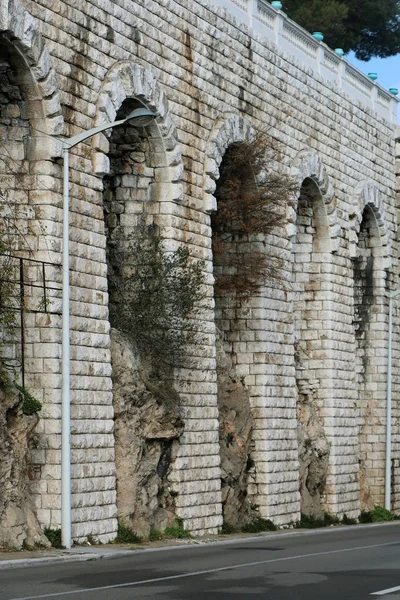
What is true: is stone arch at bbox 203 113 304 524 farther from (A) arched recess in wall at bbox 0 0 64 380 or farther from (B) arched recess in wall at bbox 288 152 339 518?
(A) arched recess in wall at bbox 0 0 64 380

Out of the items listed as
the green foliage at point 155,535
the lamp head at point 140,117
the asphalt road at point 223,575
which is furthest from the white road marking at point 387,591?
the green foliage at point 155,535

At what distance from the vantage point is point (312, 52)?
39.9 metres

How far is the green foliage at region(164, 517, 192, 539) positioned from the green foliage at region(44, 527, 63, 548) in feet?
15.4

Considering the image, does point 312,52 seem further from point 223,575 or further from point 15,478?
point 223,575

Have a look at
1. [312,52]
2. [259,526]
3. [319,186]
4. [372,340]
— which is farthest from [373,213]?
[259,526]

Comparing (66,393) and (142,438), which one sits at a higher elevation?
(66,393)

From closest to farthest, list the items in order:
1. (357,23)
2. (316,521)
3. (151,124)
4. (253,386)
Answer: (151,124) → (253,386) → (316,521) → (357,23)

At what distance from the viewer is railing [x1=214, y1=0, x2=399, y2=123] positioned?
3525 cm

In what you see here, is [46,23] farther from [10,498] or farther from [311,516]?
[311,516]

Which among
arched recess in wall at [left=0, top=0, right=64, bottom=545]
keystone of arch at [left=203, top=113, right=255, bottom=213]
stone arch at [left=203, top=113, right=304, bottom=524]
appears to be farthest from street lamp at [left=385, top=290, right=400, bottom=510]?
arched recess in wall at [left=0, top=0, right=64, bottom=545]

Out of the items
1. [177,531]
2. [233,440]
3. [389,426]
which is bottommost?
[177,531]

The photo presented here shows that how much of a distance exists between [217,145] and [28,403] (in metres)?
9.83

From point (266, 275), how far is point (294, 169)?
3867 mm

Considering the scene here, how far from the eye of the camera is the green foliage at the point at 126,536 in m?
26.2
